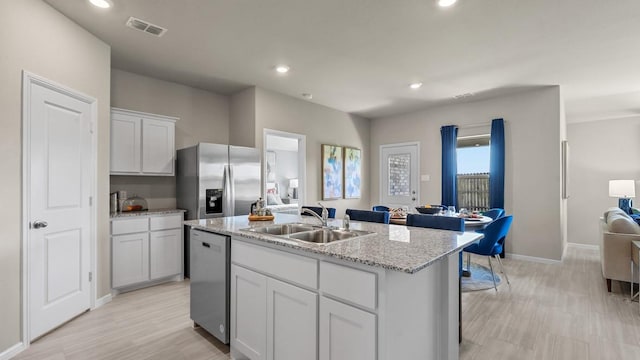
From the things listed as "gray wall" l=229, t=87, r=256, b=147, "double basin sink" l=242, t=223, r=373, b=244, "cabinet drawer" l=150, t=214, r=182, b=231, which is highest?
"gray wall" l=229, t=87, r=256, b=147

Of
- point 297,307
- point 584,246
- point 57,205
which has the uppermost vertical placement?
point 57,205

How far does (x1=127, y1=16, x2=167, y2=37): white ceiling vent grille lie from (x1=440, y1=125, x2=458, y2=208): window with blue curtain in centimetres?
482

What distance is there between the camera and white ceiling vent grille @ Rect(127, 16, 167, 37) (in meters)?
2.81

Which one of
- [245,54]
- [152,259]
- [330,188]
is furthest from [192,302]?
[330,188]

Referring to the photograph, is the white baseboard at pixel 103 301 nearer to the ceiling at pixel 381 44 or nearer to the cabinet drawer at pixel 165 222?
the cabinet drawer at pixel 165 222

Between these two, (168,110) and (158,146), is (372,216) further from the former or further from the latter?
(168,110)

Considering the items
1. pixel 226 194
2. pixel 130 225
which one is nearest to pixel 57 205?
pixel 130 225

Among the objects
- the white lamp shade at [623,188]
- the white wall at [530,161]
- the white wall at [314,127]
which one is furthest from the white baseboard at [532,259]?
the white wall at [314,127]

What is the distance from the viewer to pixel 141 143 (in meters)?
3.86

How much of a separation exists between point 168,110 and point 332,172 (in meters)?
3.02

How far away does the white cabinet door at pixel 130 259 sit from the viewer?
3.45 meters

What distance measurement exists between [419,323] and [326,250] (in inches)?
25.0

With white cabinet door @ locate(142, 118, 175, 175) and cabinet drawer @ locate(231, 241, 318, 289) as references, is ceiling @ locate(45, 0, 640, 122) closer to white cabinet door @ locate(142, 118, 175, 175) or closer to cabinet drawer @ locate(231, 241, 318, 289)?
white cabinet door @ locate(142, 118, 175, 175)

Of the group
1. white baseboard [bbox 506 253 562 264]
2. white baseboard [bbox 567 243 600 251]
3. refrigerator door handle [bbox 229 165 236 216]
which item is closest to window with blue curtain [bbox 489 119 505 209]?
white baseboard [bbox 506 253 562 264]
